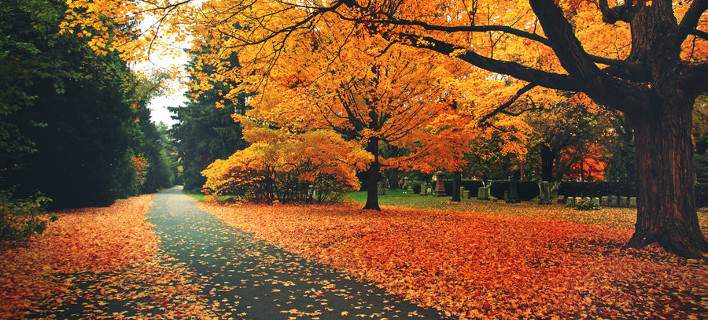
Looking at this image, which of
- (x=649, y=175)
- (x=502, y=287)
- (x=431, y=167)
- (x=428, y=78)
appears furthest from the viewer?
(x=431, y=167)

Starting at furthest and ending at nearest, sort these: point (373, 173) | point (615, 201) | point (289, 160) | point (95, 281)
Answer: point (615, 201) → point (289, 160) → point (373, 173) → point (95, 281)

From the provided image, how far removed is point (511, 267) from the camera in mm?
8445

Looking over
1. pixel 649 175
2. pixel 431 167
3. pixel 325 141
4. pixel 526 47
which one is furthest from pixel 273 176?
pixel 649 175

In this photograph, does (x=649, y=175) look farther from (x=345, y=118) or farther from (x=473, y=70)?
(x=345, y=118)

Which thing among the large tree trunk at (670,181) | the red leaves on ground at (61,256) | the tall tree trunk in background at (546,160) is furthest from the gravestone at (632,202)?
the red leaves on ground at (61,256)

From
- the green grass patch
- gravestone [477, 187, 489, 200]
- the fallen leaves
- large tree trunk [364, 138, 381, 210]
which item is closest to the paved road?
the fallen leaves

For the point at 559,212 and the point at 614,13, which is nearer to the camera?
the point at 614,13

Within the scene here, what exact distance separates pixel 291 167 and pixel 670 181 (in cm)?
1785

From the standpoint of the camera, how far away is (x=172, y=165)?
93875mm

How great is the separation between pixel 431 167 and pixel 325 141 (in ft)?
16.2

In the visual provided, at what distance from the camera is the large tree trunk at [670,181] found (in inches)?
370

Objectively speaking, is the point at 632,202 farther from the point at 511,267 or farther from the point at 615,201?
the point at 511,267

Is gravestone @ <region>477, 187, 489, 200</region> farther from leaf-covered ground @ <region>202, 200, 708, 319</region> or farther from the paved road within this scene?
the paved road

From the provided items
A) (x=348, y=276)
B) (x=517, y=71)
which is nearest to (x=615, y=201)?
(x=517, y=71)
